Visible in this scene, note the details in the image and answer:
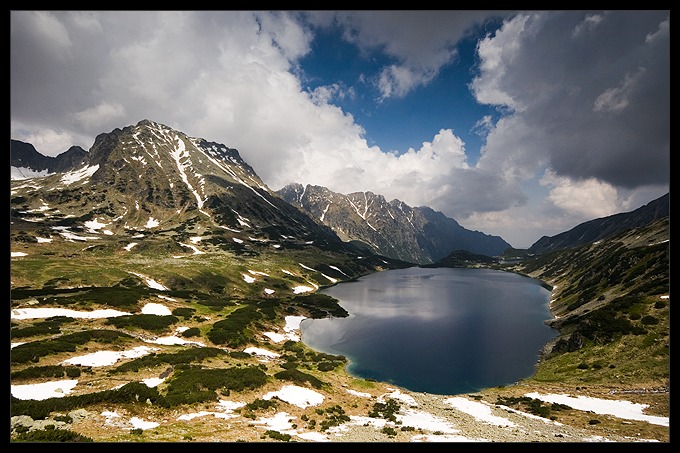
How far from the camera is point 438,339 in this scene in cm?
8044

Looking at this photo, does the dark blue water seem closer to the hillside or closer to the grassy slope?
the hillside

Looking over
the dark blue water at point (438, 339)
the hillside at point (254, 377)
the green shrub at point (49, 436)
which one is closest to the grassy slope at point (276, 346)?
the hillside at point (254, 377)

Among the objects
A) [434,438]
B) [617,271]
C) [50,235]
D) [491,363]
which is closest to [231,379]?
[434,438]

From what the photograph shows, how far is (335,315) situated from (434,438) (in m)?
83.8

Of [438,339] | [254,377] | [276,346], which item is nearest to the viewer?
[254,377]

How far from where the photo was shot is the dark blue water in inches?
2309

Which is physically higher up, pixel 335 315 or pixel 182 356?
pixel 182 356

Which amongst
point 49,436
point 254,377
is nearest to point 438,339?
point 254,377

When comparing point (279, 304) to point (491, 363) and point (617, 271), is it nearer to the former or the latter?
point (491, 363)

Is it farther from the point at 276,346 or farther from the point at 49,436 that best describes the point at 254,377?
the point at 276,346

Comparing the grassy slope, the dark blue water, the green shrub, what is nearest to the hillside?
the green shrub

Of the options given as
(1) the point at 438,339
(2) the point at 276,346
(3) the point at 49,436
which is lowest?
(1) the point at 438,339

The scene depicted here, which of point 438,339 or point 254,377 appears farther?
point 438,339
